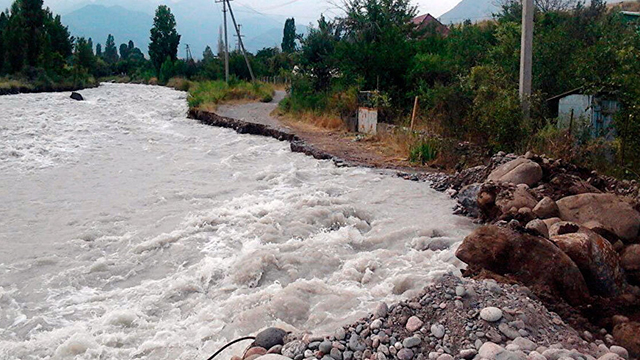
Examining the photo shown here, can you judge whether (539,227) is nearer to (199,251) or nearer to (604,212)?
(604,212)

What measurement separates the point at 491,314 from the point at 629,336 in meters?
1.10

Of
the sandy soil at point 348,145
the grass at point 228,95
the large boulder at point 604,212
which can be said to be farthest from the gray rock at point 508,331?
the grass at point 228,95

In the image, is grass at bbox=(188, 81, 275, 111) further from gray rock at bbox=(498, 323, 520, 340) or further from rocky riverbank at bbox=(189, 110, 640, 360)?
gray rock at bbox=(498, 323, 520, 340)

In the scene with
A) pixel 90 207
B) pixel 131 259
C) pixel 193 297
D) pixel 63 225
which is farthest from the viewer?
pixel 90 207

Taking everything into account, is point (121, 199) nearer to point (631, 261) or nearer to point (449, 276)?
point (449, 276)

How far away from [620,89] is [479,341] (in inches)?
249

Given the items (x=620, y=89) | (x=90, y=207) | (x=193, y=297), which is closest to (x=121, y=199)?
(x=90, y=207)

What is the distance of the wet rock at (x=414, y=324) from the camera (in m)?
4.20

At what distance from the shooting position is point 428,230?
7.46m

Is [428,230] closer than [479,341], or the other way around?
[479,341]

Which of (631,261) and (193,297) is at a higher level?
(631,261)

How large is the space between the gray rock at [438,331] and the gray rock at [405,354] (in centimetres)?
24

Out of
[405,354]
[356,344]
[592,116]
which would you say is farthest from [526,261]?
[592,116]

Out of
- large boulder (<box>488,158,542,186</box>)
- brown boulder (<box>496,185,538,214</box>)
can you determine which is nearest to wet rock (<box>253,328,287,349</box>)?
brown boulder (<box>496,185,538,214</box>)
